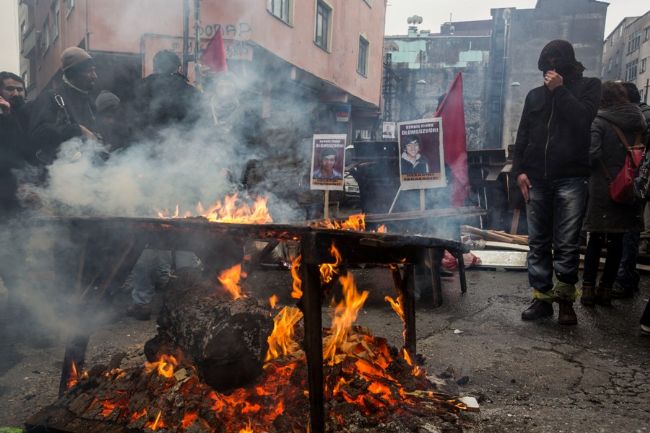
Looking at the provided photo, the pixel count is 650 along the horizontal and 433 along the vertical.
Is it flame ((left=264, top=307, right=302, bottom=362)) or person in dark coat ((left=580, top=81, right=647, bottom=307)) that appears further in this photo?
person in dark coat ((left=580, top=81, right=647, bottom=307))

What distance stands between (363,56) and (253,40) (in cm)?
1113

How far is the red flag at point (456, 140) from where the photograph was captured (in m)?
6.71

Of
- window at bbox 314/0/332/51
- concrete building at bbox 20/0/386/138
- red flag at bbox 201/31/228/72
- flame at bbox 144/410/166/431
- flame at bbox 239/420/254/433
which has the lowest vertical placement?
flame at bbox 144/410/166/431

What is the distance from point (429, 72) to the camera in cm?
3922

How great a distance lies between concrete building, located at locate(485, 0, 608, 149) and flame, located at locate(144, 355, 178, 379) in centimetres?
3401

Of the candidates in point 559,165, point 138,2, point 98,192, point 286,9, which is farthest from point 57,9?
point 559,165

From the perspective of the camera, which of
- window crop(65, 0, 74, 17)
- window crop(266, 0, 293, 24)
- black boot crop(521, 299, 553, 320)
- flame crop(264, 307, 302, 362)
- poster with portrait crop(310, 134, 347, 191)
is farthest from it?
window crop(65, 0, 74, 17)

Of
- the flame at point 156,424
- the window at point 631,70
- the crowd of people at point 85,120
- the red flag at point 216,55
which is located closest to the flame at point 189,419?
the flame at point 156,424

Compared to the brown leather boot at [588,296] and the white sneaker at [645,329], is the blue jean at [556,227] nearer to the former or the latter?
the white sneaker at [645,329]

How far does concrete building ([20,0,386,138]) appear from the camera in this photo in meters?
12.7

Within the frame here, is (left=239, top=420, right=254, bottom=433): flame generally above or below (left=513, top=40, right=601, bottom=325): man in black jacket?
below

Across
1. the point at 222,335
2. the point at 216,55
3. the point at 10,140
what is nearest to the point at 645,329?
the point at 222,335

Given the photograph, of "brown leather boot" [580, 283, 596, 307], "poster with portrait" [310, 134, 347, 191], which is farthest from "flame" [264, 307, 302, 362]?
"poster with portrait" [310, 134, 347, 191]

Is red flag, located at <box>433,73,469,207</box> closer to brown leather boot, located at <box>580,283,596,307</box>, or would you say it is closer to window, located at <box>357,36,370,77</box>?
brown leather boot, located at <box>580,283,596,307</box>
